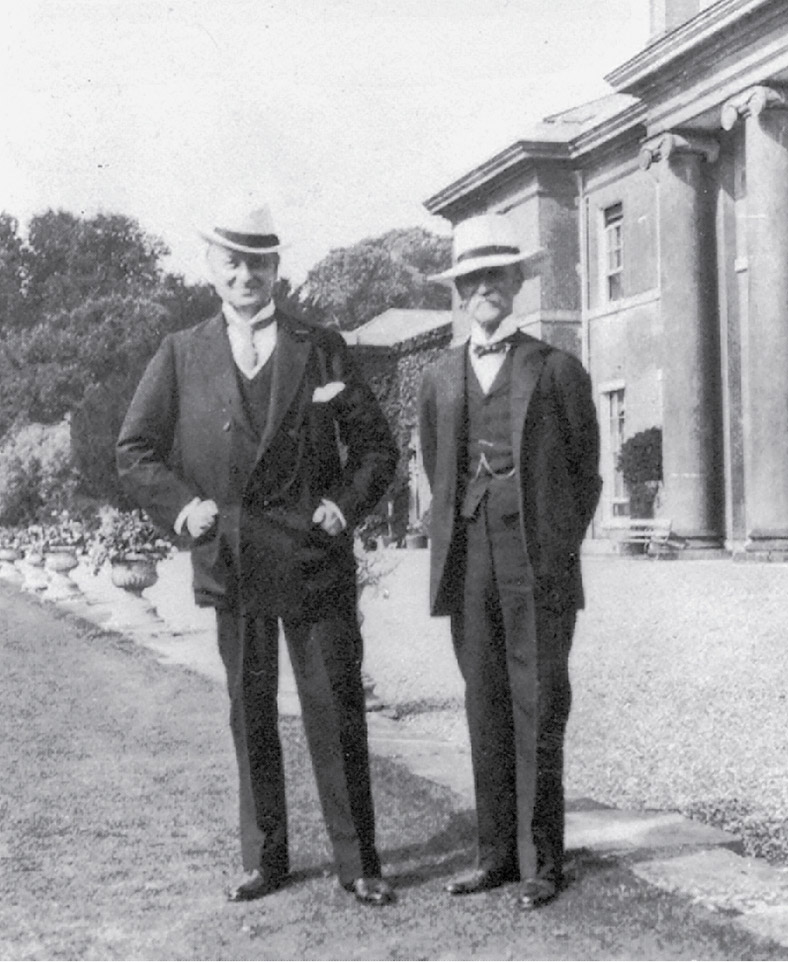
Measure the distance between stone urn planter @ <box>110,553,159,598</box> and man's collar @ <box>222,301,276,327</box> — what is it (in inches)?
396

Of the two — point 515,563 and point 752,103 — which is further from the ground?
point 752,103

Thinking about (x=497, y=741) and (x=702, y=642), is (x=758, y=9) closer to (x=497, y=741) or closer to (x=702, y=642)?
(x=702, y=642)

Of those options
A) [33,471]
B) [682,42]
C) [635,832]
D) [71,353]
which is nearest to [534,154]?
[682,42]

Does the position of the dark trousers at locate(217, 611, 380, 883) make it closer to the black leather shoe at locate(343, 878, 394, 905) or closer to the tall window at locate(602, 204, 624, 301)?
the black leather shoe at locate(343, 878, 394, 905)

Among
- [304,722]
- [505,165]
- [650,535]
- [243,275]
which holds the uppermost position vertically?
[505,165]

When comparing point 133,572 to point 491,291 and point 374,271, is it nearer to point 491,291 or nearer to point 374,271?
point 491,291

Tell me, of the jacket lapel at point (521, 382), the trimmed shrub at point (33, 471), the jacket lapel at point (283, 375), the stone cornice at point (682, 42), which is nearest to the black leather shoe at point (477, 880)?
the jacket lapel at point (521, 382)

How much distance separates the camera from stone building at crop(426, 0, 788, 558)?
20125 mm

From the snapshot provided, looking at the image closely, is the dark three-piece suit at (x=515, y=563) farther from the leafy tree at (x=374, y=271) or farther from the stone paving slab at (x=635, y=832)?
the leafy tree at (x=374, y=271)

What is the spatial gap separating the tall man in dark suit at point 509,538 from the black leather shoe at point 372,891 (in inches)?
7.2

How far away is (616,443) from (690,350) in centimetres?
321

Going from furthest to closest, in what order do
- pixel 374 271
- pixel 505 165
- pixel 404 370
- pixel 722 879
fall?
pixel 404 370 → pixel 374 271 → pixel 505 165 → pixel 722 879

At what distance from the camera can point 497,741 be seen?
4.34 meters

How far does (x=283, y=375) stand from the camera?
4.28 m
